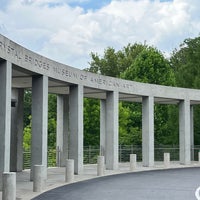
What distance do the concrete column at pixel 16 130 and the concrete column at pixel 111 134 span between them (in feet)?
18.2

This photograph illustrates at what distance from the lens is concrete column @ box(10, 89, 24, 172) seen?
25.2 m

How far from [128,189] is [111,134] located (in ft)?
35.9

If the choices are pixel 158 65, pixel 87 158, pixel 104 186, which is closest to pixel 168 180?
pixel 104 186

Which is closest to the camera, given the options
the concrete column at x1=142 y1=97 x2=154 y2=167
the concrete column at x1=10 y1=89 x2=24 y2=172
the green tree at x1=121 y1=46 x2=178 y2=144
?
the concrete column at x1=10 y1=89 x2=24 y2=172

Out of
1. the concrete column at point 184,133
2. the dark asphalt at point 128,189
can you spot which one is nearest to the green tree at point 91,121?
the concrete column at point 184,133

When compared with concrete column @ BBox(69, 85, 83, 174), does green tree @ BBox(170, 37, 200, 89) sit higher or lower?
higher

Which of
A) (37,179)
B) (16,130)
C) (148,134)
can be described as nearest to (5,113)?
(37,179)

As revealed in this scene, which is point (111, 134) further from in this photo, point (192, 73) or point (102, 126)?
point (192, 73)

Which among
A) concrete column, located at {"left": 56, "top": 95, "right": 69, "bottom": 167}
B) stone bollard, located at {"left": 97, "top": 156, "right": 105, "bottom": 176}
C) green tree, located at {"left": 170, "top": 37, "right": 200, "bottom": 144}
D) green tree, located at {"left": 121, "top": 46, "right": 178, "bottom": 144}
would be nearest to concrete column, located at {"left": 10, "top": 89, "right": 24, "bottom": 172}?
concrete column, located at {"left": 56, "top": 95, "right": 69, "bottom": 167}

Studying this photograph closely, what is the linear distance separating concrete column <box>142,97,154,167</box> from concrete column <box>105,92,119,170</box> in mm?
3214

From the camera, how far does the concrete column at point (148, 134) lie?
30172 mm

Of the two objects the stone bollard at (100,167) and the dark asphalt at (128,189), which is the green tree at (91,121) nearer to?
the stone bollard at (100,167)

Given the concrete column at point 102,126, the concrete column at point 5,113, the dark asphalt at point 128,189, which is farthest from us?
the concrete column at point 102,126

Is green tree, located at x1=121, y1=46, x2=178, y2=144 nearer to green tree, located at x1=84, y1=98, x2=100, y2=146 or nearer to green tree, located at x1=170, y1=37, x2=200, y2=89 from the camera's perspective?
green tree, located at x1=170, y1=37, x2=200, y2=89
